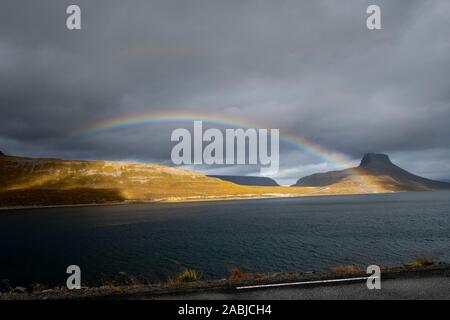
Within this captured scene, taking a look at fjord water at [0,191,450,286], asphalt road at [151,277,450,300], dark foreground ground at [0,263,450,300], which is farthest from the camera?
fjord water at [0,191,450,286]

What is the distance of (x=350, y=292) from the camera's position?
14047 millimetres

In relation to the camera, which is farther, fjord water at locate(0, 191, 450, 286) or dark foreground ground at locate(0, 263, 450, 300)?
fjord water at locate(0, 191, 450, 286)

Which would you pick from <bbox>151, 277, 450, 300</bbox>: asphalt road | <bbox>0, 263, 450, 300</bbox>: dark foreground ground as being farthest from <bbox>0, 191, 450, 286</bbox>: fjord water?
<bbox>151, 277, 450, 300</bbox>: asphalt road

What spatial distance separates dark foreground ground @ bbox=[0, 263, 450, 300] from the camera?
45.0 ft

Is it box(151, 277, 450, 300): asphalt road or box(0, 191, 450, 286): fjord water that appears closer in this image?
box(151, 277, 450, 300): asphalt road

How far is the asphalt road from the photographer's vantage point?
44.0ft

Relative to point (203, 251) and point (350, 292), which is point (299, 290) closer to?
point (350, 292)

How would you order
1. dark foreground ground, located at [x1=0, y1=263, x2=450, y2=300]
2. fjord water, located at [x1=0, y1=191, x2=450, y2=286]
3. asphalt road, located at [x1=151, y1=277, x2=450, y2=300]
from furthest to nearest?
fjord water, located at [x1=0, y1=191, x2=450, y2=286]
dark foreground ground, located at [x1=0, y1=263, x2=450, y2=300]
asphalt road, located at [x1=151, y1=277, x2=450, y2=300]

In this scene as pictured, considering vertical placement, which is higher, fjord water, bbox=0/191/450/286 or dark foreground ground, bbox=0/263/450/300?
dark foreground ground, bbox=0/263/450/300

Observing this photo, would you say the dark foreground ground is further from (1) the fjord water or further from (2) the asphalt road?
(1) the fjord water

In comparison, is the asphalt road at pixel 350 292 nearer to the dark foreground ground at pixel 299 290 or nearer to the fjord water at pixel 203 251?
the dark foreground ground at pixel 299 290

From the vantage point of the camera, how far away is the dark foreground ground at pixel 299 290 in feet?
45.0

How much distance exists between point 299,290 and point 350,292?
2320 mm
